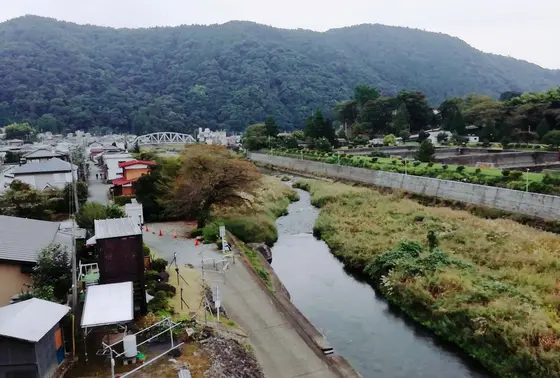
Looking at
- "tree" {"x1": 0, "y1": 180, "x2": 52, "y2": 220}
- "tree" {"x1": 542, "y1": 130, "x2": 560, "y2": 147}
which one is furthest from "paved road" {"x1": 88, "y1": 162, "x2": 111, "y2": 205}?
"tree" {"x1": 542, "y1": 130, "x2": 560, "y2": 147}

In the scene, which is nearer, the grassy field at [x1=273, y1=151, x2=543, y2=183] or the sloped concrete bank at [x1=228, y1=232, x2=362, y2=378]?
the sloped concrete bank at [x1=228, y1=232, x2=362, y2=378]

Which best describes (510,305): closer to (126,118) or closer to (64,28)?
(126,118)

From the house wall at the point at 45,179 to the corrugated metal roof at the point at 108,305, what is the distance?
72.0 ft

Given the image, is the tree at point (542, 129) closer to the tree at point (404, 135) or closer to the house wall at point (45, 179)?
the tree at point (404, 135)

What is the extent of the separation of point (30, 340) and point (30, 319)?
2.48 feet

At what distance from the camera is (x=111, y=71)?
163250 mm

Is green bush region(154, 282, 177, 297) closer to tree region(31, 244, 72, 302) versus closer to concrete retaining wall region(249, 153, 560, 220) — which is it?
tree region(31, 244, 72, 302)

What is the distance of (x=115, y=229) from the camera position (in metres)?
12.1

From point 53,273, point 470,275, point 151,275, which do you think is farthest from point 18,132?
point 470,275

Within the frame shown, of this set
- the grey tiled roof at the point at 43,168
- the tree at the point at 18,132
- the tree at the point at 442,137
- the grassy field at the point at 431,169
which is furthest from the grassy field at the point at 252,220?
the tree at the point at 18,132

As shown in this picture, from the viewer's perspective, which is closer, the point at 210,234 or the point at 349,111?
the point at 210,234

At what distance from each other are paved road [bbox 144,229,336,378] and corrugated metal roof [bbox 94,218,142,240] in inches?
137

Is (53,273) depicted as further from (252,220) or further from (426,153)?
(426,153)

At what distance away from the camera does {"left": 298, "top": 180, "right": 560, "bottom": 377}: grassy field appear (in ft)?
37.4
